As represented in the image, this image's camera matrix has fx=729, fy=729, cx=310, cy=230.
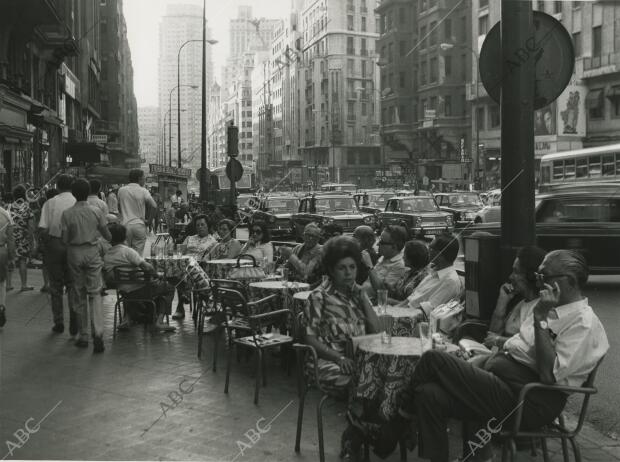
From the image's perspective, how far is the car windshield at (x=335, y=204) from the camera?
940 inches

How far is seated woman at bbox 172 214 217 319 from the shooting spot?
416 inches

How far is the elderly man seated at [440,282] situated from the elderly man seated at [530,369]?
205cm

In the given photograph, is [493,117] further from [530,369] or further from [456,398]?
[456,398]

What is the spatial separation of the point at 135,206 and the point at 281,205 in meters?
15.4

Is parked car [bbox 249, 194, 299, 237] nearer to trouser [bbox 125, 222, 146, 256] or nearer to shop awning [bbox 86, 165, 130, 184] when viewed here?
shop awning [bbox 86, 165, 130, 184]

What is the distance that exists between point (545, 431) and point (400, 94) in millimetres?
70807

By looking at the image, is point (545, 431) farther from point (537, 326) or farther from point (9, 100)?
point (9, 100)

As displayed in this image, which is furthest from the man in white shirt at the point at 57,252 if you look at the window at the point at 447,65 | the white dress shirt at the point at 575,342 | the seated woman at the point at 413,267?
the window at the point at 447,65

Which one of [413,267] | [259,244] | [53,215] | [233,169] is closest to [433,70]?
[233,169]

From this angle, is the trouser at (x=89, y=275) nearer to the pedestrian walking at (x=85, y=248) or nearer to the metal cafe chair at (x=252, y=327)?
the pedestrian walking at (x=85, y=248)

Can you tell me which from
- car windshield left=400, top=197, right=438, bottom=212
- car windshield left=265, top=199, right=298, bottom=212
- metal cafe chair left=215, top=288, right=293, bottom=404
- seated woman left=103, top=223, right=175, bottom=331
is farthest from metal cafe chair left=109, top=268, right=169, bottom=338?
car windshield left=265, top=199, right=298, bottom=212

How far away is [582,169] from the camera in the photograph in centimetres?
2536

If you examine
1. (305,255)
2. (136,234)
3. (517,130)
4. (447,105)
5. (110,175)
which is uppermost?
(447,105)

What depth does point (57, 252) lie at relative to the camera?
9.21m
